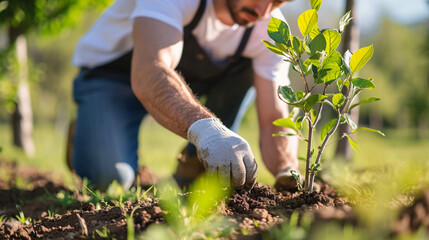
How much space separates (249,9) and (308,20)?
107 cm

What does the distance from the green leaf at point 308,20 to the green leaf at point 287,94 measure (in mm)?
240

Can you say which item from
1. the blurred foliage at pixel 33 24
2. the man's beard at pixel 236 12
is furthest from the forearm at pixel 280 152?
the blurred foliage at pixel 33 24

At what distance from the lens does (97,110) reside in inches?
129

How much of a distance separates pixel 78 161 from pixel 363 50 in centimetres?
264

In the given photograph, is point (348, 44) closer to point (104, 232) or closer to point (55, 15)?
point (104, 232)

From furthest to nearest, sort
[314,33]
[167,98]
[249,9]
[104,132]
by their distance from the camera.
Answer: [104,132]
[249,9]
[167,98]
[314,33]

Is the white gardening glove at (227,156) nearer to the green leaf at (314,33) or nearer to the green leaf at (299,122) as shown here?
the green leaf at (299,122)

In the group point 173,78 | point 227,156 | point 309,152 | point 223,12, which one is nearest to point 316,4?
point 309,152

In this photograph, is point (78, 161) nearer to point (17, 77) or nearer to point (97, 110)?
point (97, 110)

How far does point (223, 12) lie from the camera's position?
2828 millimetres

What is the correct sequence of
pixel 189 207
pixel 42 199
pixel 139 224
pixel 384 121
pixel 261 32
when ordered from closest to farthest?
pixel 139 224
pixel 189 207
pixel 42 199
pixel 261 32
pixel 384 121

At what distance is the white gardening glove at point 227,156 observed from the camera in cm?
169

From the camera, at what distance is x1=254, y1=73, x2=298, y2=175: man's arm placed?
8.53ft

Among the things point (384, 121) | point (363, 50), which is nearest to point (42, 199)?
point (363, 50)
